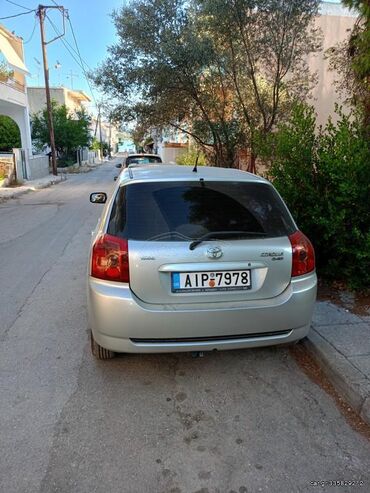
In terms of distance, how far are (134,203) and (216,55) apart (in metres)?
8.05

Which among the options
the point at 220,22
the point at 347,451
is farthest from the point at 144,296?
the point at 220,22

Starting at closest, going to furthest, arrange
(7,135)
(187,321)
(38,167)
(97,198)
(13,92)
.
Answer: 1. (187,321)
2. (97,198)
3. (13,92)
4. (38,167)
5. (7,135)

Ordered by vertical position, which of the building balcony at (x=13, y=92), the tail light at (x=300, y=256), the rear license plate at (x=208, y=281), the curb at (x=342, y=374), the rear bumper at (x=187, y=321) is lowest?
the curb at (x=342, y=374)

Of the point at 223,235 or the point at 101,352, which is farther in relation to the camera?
the point at 101,352

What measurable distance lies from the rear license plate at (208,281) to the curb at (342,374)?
3.48 feet

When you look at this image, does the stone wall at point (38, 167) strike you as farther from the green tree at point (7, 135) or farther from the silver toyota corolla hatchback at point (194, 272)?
the silver toyota corolla hatchback at point (194, 272)

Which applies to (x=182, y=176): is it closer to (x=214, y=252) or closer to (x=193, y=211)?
(x=193, y=211)

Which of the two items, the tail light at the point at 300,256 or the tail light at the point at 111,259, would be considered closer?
the tail light at the point at 111,259

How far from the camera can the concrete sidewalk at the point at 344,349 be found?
113 inches

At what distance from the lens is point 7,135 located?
26281 millimetres

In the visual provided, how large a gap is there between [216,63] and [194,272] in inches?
338

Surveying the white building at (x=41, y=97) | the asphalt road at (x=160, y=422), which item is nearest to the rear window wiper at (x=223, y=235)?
the asphalt road at (x=160, y=422)

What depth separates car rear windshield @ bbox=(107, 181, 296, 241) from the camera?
2.88 metres

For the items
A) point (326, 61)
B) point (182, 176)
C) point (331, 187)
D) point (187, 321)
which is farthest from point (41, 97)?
point (187, 321)
